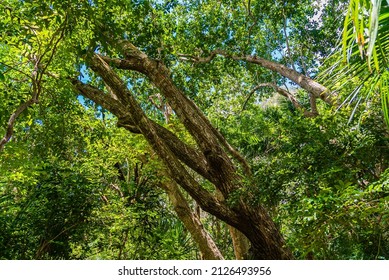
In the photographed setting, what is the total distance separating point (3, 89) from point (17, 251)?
1319 mm

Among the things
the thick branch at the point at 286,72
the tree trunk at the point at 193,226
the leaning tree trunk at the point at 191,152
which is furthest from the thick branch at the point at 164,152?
the thick branch at the point at 286,72

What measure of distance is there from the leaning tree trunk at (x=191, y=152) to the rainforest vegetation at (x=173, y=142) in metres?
0.01

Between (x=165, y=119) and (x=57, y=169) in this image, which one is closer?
(x=57, y=169)

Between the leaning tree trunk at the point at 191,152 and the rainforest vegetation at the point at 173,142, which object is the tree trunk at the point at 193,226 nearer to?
the rainforest vegetation at the point at 173,142

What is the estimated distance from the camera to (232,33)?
5.09 meters

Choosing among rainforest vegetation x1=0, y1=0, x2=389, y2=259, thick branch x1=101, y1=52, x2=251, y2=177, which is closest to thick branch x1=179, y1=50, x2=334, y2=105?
rainforest vegetation x1=0, y1=0, x2=389, y2=259

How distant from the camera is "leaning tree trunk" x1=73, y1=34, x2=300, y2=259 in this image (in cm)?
308

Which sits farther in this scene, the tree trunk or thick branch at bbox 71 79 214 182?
the tree trunk

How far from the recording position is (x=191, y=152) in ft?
11.2

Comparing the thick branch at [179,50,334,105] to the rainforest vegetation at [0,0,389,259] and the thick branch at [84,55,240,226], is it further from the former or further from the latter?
the thick branch at [84,55,240,226]

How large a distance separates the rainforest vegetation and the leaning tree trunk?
1 centimetres

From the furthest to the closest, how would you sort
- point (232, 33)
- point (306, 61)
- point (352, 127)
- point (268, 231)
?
point (306, 61)
point (232, 33)
point (268, 231)
point (352, 127)
